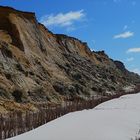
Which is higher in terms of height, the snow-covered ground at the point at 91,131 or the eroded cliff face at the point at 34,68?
the eroded cliff face at the point at 34,68

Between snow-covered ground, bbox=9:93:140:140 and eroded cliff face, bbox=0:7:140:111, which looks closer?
snow-covered ground, bbox=9:93:140:140

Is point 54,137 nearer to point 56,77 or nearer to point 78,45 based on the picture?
point 56,77

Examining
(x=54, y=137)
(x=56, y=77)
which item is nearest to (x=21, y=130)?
(x=54, y=137)

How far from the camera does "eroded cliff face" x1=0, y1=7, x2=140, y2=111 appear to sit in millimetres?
36719

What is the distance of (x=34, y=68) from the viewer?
4691 cm

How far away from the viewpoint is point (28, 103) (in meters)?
32.9

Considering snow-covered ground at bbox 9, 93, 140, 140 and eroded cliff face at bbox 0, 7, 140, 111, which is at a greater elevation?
eroded cliff face at bbox 0, 7, 140, 111

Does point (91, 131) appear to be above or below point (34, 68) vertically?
below

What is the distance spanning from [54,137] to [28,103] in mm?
17230

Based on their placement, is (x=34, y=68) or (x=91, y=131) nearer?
(x=91, y=131)

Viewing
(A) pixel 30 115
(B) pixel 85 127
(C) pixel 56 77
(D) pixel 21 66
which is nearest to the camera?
(B) pixel 85 127

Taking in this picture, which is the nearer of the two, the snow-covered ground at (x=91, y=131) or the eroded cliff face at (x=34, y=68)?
the snow-covered ground at (x=91, y=131)

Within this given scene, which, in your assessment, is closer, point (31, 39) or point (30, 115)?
point (30, 115)

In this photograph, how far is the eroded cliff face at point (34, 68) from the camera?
36.7 m
